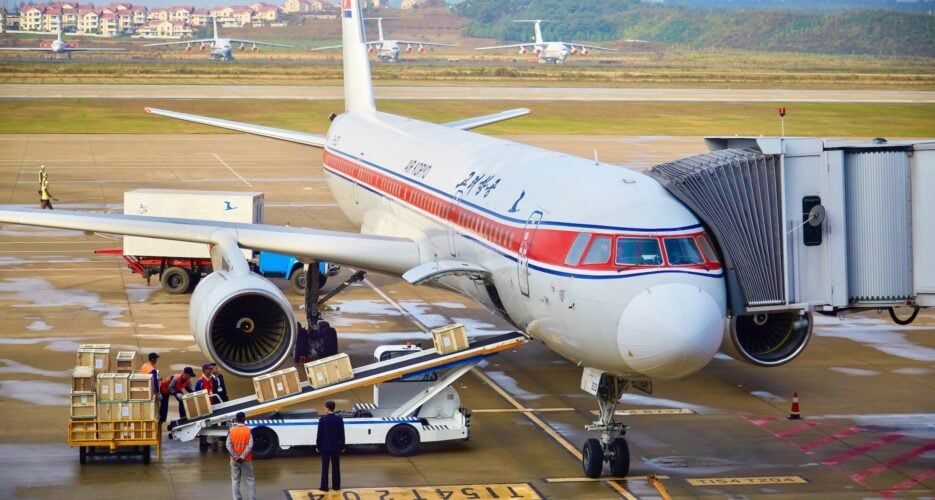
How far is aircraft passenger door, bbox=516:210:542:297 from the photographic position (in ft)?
70.7

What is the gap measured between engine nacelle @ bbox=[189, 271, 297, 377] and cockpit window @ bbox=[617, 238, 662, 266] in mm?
7417

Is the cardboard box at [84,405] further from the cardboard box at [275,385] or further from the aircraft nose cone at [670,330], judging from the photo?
the aircraft nose cone at [670,330]

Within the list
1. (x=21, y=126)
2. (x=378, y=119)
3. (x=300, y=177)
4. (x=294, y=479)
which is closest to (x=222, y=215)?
(x=378, y=119)

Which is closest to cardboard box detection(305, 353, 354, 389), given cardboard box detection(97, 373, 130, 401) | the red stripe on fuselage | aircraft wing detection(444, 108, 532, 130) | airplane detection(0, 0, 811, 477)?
airplane detection(0, 0, 811, 477)

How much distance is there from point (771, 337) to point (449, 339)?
5449mm

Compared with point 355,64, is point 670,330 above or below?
below

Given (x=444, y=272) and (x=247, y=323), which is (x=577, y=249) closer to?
(x=444, y=272)

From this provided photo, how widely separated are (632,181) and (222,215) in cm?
1918

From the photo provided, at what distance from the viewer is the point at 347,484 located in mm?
20625

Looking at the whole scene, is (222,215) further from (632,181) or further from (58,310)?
(632,181)

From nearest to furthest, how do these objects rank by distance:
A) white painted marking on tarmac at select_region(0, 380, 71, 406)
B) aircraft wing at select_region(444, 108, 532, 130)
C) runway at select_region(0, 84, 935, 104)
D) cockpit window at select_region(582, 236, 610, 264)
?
cockpit window at select_region(582, 236, 610, 264) < white painted marking on tarmac at select_region(0, 380, 71, 406) < aircraft wing at select_region(444, 108, 532, 130) < runway at select_region(0, 84, 935, 104)

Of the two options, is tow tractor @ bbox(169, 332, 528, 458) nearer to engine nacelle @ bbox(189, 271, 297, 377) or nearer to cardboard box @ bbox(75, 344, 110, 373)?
engine nacelle @ bbox(189, 271, 297, 377)

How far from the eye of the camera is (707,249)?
1964cm

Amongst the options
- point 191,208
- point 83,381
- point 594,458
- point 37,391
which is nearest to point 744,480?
point 594,458
